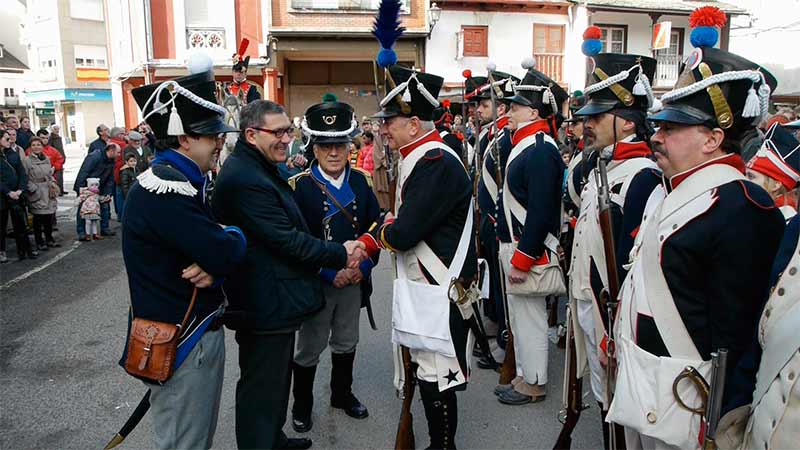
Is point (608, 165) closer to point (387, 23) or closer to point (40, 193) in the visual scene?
point (387, 23)

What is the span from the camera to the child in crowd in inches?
409

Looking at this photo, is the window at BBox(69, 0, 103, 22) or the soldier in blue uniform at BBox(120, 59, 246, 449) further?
the window at BBox(69, 0, 103, 22)

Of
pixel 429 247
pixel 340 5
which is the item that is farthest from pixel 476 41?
pixel 429 247

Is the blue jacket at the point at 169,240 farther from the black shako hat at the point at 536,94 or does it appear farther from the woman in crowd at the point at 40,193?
the woman in crowd at the point at 40,193

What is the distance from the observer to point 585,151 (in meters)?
3.62

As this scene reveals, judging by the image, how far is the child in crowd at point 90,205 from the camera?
10.4m

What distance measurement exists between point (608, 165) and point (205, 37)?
61.2 feet

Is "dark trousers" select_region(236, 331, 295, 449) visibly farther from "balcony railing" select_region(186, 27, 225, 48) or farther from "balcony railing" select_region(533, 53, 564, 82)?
"balcony railing" select_region(533, 53, 564, 82)

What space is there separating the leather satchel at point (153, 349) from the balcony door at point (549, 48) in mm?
20563

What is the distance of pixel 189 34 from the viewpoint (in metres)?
19.1

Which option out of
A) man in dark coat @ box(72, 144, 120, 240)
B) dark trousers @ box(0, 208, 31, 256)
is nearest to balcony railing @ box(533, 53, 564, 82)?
man in dark coat @ box(72, 144, 120, 240)

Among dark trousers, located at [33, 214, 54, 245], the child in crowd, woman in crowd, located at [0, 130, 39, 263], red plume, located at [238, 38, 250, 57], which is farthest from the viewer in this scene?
the child in crowd

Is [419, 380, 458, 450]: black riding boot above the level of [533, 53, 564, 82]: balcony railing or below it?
below

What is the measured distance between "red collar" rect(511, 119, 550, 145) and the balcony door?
18.1m
